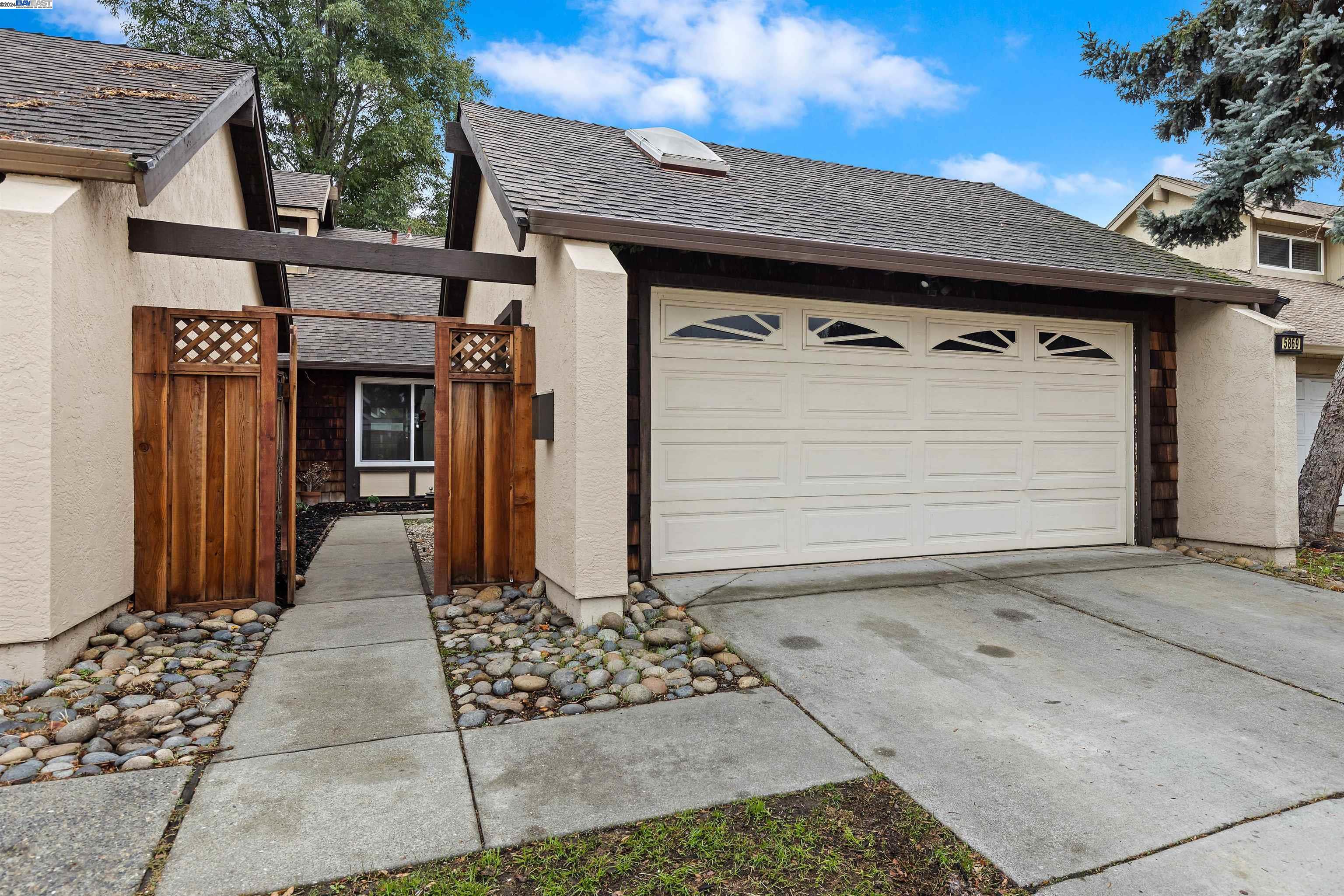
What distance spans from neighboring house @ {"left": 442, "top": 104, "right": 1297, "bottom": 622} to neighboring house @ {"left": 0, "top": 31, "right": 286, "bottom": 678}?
2165 mm

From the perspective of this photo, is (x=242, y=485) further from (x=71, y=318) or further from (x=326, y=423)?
(x=326, y=423)

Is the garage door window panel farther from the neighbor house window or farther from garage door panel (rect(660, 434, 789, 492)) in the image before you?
the neighbor house window

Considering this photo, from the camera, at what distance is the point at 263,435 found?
175 inches

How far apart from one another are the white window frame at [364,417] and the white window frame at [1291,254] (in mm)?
14322

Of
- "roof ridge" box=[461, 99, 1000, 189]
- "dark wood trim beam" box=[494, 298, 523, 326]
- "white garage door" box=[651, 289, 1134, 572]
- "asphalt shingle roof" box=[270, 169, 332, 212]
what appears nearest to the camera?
"white garage door" box=[651, 289, 1134, 572]

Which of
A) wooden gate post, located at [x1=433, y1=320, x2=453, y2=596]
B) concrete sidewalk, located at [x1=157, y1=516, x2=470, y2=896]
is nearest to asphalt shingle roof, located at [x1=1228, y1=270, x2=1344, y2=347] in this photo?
wooden gate post, located at [x1=433, y1=320, x2=453, y2=596]

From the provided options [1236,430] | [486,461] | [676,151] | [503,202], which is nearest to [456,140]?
[676,151]

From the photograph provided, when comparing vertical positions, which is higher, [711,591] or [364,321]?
[364,321]

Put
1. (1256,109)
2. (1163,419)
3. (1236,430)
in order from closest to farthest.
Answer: (1236,430) < (1163,419) < (1256,109)

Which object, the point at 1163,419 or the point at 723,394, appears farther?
the point at 1163,419

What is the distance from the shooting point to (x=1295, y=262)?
12.2 meters

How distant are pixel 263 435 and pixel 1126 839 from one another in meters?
4.85

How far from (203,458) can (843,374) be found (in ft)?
15.0

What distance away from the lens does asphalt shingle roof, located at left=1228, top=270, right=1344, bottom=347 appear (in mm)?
9656
